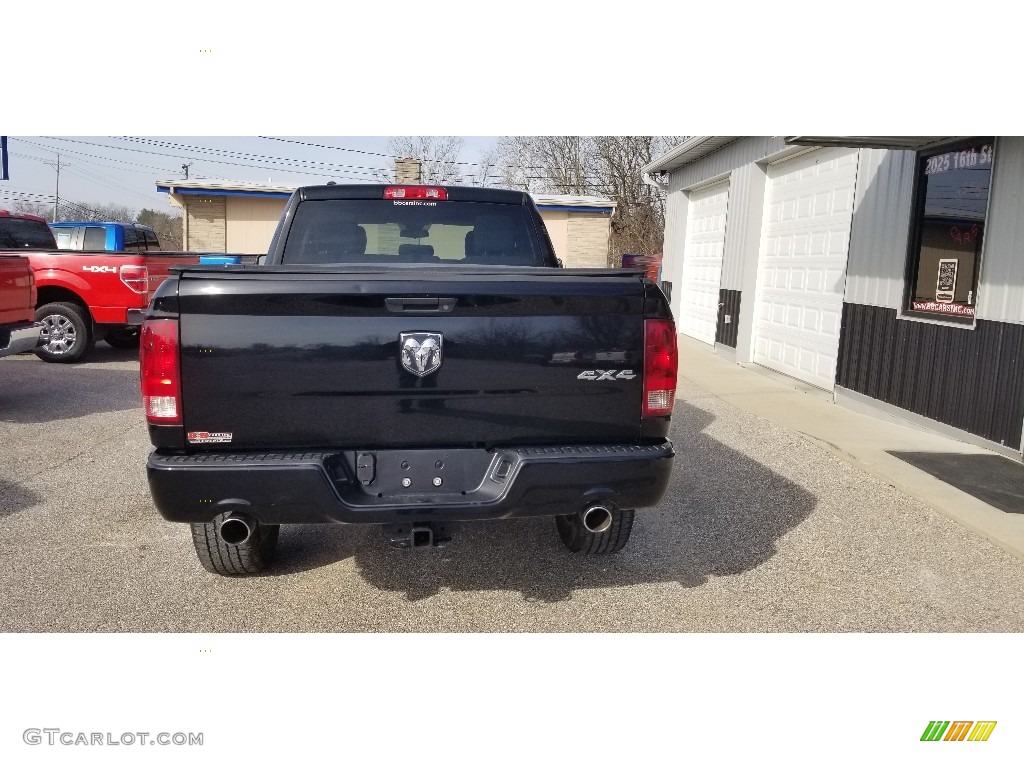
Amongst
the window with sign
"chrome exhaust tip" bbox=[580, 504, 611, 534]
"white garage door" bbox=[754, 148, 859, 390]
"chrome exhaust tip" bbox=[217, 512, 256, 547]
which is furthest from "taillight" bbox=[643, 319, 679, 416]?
"white garage door" bbox=[754, 148, 859, 390]

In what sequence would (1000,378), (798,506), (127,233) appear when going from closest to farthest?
1. (798,506)
2. (1000,378)
3. (127,233)

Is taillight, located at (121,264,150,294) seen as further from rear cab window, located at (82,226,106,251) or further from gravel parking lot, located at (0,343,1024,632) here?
gravel parking lot, located at (0,343,1024,632)

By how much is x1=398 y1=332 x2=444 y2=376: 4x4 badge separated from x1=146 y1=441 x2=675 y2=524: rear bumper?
342mm

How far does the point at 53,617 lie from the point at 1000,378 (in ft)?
22.2

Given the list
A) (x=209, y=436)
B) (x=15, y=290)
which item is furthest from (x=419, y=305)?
(x=15, y=290)

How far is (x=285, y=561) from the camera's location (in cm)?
431

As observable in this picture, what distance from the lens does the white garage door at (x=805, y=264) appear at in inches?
374

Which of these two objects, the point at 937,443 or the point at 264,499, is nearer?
the point at 264,499

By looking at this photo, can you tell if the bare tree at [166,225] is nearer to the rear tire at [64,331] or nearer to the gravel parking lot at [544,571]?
the rear tire at [64,331]

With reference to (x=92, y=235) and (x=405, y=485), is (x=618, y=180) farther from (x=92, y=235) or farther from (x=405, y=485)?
(x=405, y=485)

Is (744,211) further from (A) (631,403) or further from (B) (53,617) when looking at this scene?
(B) (53,617)

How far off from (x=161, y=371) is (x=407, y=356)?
0.93 metres

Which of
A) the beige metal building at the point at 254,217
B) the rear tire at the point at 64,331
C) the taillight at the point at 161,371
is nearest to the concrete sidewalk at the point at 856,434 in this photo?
the taillight at the point at 161,371
